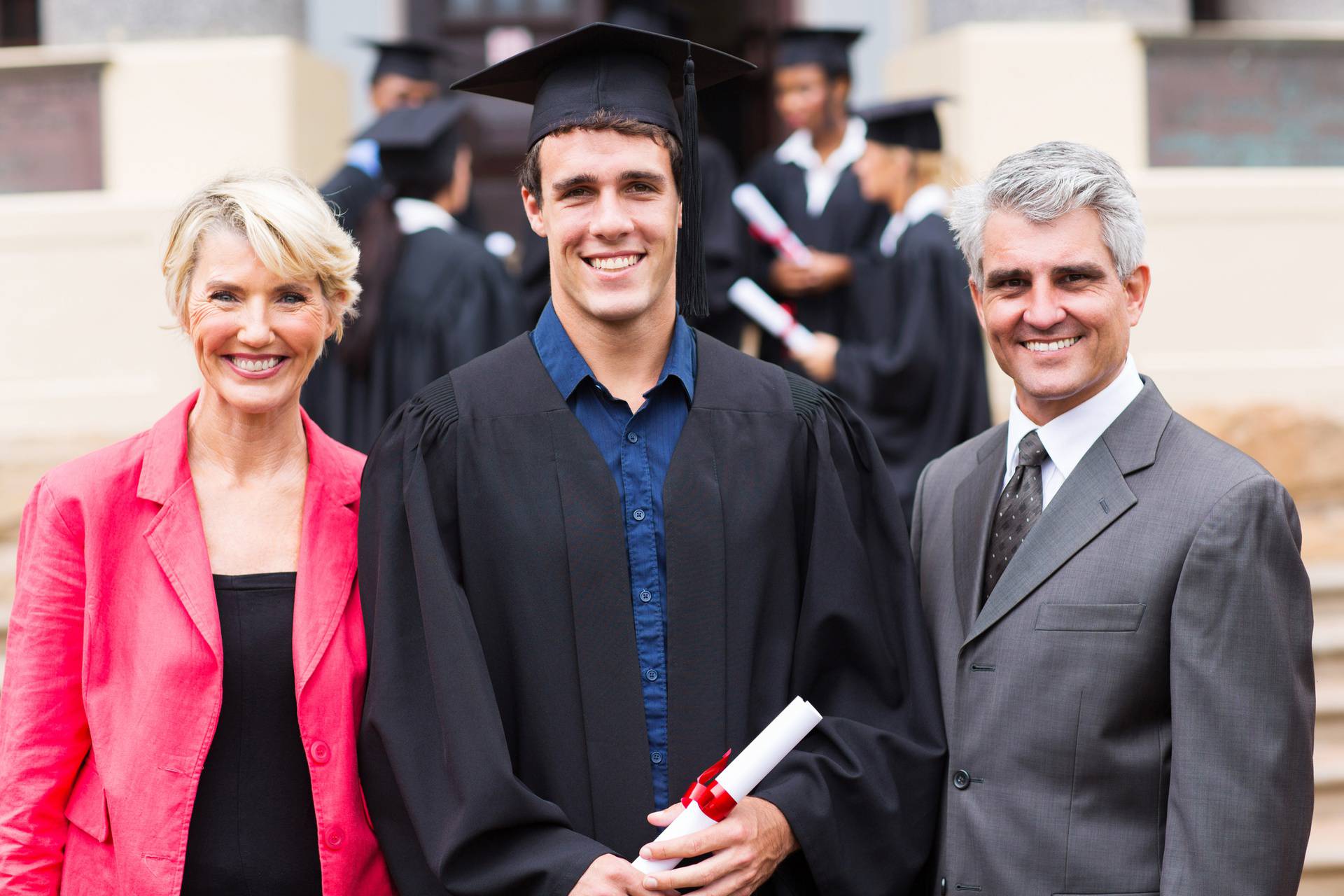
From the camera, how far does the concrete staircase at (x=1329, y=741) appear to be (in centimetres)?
434

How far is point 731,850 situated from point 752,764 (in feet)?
0.58

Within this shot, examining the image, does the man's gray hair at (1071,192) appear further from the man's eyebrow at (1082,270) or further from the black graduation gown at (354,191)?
the black graduation gown at (354,191)

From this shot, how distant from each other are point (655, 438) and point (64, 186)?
491cm

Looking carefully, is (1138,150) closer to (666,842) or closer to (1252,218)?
(1252,218)

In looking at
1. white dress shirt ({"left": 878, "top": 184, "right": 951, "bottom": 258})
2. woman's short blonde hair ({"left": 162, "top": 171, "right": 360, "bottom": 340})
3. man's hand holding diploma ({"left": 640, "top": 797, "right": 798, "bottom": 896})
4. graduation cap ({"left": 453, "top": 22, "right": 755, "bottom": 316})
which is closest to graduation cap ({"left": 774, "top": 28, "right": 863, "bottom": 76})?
white dress shirt ({"left": 878, "top": 184, "right": 951, "bottom": 258})

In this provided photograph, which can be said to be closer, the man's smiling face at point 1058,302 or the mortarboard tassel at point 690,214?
the man's smiling face at point 1058,302

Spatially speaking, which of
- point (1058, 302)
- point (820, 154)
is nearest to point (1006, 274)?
point (1058, 302)

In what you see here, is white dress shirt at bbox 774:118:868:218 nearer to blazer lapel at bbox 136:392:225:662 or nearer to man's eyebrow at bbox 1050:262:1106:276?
man's eyebrow at bbox 1050:262:1106:276

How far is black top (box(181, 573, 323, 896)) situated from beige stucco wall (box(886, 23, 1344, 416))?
180 inches

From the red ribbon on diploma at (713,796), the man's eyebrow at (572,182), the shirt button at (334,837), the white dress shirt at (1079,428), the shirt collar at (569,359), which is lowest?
the shirt button at (334,837)

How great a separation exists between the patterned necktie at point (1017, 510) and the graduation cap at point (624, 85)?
654 mm

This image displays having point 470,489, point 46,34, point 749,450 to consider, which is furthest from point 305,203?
point 46,34

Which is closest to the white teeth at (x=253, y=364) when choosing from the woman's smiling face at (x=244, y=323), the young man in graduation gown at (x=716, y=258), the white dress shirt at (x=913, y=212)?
the woman's smiling face at (x=244, y=323)

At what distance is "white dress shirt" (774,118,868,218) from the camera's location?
6152mm
